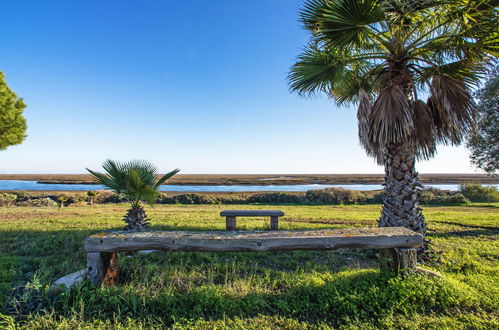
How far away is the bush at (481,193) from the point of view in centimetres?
1802

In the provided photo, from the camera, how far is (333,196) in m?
18.6

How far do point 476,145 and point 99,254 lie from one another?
11.8 m

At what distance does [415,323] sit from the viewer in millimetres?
2320

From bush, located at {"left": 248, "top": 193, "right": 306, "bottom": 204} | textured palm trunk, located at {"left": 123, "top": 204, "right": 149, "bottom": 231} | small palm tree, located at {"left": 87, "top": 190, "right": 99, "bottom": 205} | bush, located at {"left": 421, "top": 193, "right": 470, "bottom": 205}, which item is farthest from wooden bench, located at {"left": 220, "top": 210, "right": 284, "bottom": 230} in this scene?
bush, located at {"left": 421, "top": 193, "right": 470, "bottom": 205}

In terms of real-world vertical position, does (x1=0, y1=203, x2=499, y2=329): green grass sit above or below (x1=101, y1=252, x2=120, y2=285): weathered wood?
below

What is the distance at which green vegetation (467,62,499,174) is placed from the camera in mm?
7191

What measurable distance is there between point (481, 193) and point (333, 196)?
12.1m

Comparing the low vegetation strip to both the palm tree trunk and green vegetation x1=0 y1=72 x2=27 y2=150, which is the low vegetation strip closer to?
green vegetation x1=0 y1=72 x2=27 y2=150

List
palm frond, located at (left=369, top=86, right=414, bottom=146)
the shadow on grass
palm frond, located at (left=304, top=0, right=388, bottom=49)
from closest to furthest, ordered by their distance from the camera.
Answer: palm frond, located at (left=304, top=0, right=388, bottom=49) → palm frond, located at (left=369, top=86, right=414, bottom=146) → the shadow on grass

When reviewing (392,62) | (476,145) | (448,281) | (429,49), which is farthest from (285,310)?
(476,145)

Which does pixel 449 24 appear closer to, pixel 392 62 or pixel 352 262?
pixel 392 62

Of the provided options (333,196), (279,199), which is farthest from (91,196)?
(333,196)

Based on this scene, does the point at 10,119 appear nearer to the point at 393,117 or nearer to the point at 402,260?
the point at 393,117

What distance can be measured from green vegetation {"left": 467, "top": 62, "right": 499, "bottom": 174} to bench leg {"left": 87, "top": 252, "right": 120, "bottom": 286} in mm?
9467
